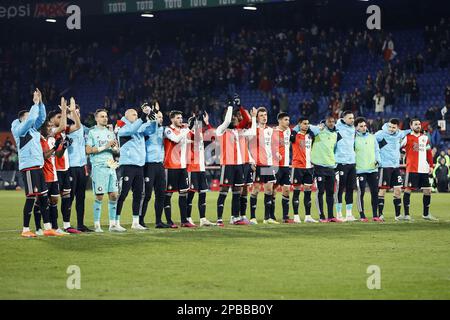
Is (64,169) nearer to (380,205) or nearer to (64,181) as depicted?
(64,181)

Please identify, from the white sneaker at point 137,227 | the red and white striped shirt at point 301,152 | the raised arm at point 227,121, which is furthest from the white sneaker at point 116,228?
the red and white striped shirt at point 301,152

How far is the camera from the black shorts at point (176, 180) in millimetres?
19062

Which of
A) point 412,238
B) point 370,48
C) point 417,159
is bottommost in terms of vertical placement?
point 412,238

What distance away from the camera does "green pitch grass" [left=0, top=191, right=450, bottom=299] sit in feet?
35.7

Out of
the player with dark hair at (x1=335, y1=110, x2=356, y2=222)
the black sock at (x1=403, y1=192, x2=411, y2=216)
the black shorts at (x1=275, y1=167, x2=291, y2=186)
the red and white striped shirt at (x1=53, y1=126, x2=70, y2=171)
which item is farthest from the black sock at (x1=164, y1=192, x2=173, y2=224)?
the black sock at (x1=403, y1=192, x2=411, y2=216)

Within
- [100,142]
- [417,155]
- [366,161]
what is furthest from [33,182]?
[417,155]

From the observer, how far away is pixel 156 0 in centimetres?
4453

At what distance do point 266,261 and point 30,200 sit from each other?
525 cm

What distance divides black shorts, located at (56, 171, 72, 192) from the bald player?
1072mm

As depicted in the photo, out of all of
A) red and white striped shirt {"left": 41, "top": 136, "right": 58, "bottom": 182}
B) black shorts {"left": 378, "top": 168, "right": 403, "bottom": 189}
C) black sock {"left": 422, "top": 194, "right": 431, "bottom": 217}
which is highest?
red and white striped shirt {"left": 41, "top": 136, "right": 58, "bottom": 182}

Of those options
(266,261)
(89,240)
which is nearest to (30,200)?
(89,240)

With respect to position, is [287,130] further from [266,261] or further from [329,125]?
[266,261]

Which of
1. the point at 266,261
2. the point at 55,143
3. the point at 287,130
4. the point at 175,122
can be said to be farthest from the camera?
the point at 287,130

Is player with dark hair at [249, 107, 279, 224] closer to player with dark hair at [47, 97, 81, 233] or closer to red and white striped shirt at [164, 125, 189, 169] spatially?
red and white striped shirt at [164, 125, 189, 169]
